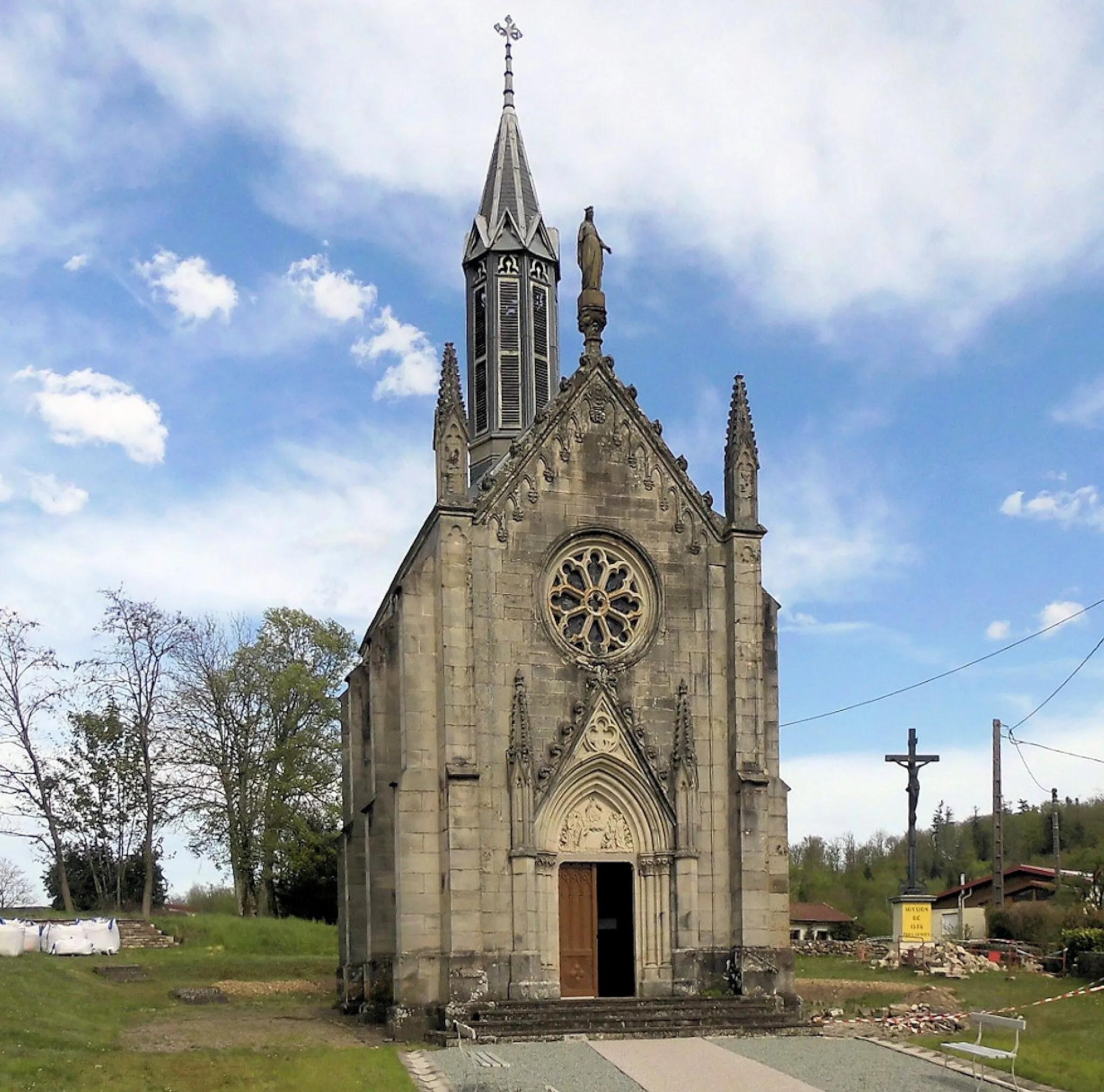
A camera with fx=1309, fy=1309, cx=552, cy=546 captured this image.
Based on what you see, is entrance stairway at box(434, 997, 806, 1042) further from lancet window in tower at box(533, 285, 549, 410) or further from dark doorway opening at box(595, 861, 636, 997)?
lancet window in tower at box(533, 285, 549, 410)

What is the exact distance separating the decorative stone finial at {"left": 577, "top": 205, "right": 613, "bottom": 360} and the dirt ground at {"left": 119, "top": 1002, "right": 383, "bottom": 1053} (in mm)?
13968

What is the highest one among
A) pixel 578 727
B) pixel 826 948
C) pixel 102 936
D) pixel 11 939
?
pixel 578 727

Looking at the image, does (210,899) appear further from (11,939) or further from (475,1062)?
(475,1062)

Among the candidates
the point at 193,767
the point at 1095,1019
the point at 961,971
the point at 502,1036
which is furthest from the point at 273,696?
the point at 1095,1019

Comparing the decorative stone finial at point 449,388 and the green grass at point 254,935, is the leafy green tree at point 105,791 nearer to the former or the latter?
the green grass at point 254,935

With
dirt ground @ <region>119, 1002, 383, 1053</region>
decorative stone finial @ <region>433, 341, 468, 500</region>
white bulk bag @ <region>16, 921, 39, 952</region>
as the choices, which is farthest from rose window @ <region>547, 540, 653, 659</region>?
white bulk bag @ <region>16, 921, 39, 952</region>

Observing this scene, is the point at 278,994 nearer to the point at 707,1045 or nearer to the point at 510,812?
the point at 510,812

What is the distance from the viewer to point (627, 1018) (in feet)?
74.0

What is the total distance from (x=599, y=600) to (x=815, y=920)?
142 feet

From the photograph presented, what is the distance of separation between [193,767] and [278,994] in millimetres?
22272

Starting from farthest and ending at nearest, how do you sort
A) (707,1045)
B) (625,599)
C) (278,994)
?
(278,994) → (625,599) → (707,1045)

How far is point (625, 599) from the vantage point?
26406 mm

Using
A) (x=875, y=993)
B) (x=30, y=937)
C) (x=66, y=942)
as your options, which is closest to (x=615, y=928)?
(x=875, y=993)

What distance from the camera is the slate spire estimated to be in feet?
89.4
